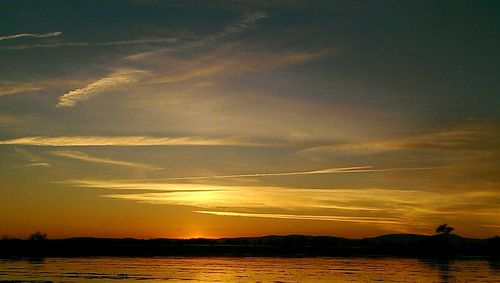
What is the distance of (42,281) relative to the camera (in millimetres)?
52250

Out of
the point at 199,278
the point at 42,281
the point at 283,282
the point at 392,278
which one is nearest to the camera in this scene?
the point at 42,281

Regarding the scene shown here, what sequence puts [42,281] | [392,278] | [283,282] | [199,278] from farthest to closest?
[392,278] → [199,278] → [283,282] → [42,281]

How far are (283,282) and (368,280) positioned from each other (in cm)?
1131

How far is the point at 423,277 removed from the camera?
2635 inches

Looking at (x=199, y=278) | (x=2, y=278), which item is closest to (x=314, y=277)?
(x=199, y=278)

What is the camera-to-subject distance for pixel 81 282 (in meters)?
53.1

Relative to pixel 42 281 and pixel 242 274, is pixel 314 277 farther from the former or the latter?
pixel 42 281

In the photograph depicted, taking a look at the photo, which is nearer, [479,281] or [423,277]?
[479,281]

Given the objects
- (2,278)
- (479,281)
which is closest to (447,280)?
(479,281)

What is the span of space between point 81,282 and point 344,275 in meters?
32.6

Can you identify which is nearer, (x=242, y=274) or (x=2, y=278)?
(x=2, y=278)

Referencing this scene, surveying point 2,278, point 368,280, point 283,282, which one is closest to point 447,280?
point 368,280

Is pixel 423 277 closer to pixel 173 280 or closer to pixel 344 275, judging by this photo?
pixel 344 275

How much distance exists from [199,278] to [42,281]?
54.8ft
